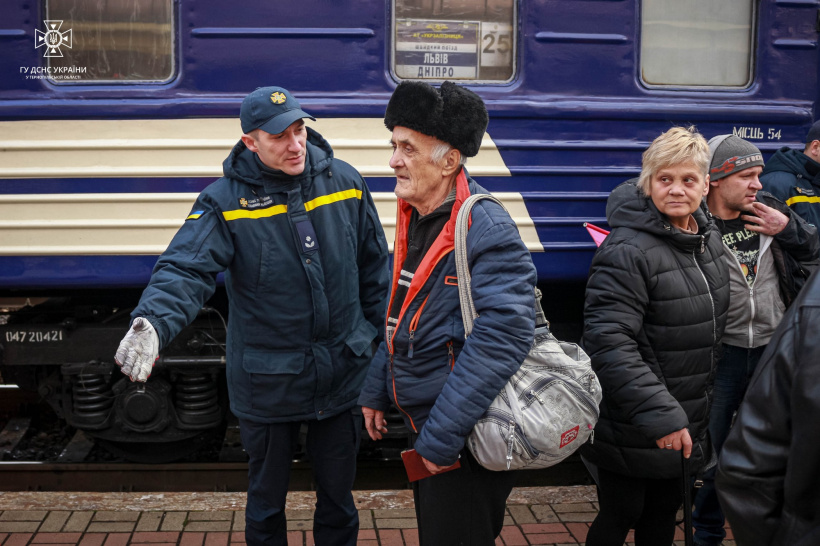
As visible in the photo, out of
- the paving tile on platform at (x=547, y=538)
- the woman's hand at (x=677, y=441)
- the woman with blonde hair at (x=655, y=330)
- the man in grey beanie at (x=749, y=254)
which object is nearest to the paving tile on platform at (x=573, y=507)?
the paving tile on platform at (x=547, y=538)

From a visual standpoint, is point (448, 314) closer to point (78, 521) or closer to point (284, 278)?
point (284, 278)

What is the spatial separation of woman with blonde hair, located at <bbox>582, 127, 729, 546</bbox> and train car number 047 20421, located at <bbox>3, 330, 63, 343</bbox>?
2.77 meters

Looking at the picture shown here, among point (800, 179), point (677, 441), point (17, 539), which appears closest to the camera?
point (677, 441)

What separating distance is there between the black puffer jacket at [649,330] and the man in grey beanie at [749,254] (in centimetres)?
44

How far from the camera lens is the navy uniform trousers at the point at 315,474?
9.21ft

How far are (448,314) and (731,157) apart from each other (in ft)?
4.92

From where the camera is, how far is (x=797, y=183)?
146 inches

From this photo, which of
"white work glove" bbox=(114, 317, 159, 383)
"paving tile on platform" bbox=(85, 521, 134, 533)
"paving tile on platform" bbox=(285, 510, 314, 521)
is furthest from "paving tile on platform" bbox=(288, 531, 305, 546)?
"white work glove" bbox=(114, 317, 159, 383)

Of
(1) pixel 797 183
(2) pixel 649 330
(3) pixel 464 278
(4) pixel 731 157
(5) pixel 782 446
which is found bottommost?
(2) pixel 649 330

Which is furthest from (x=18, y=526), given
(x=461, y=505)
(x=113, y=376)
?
(x=461, y=505)

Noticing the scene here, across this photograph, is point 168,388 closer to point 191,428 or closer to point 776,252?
point 191,428

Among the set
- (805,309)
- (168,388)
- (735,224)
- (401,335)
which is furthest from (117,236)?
(805,309)

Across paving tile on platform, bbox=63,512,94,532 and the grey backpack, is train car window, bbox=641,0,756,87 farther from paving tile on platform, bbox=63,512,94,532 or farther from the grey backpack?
paving tile on platform, bbox=63,512,94,532

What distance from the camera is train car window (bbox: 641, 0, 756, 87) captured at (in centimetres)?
404
